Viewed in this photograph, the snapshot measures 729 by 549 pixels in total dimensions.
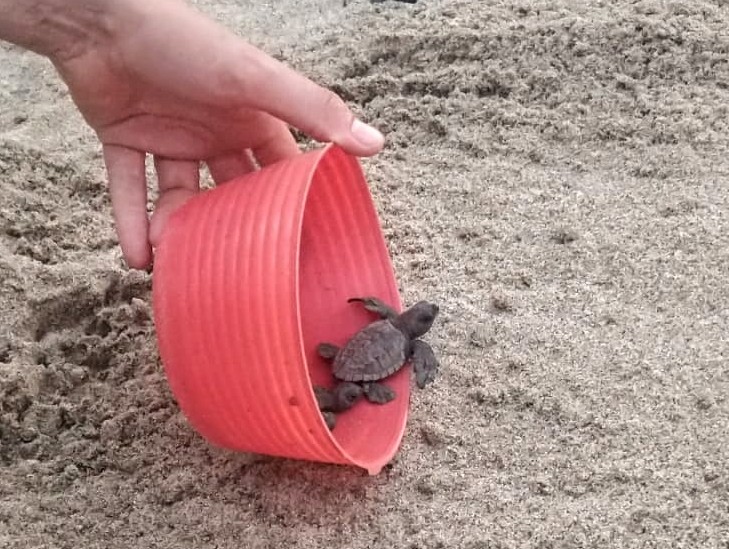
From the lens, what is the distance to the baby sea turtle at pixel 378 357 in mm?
1146

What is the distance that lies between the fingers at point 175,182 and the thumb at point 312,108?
8.9 inches

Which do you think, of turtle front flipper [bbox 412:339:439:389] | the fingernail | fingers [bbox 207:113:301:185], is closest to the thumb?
the fingernail

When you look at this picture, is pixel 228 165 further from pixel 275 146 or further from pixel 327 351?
pixel 327 351

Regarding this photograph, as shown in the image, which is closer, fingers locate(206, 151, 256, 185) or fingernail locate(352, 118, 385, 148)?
fingernail locate(352, 118, 385, 148)

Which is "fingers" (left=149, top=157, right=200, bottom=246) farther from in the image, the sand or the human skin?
the sand

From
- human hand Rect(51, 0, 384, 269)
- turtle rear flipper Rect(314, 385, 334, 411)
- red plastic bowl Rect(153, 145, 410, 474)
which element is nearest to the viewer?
red plastic bowl Rect(153, 145, 410, 474)

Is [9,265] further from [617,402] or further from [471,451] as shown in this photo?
[617,402]

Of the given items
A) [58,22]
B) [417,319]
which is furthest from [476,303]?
[58,22]

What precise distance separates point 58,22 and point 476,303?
2.01ft

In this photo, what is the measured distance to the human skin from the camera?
40.7 inches

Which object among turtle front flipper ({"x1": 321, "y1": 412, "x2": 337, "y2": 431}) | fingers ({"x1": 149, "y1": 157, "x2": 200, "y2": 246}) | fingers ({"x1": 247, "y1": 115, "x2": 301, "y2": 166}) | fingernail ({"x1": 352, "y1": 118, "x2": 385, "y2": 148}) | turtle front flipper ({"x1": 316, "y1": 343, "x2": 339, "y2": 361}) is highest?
fingernail ({"x1": 352, "y1": 118, "x2": 385, "y2": 148})

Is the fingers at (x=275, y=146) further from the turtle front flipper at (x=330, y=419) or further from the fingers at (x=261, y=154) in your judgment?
the turtle front flipper at (x=330, y=419)

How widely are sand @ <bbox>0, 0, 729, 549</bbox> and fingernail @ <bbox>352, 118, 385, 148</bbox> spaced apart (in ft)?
1.00

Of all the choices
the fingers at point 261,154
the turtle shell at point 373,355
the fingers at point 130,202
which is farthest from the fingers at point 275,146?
the turtle shell at point 373,355
